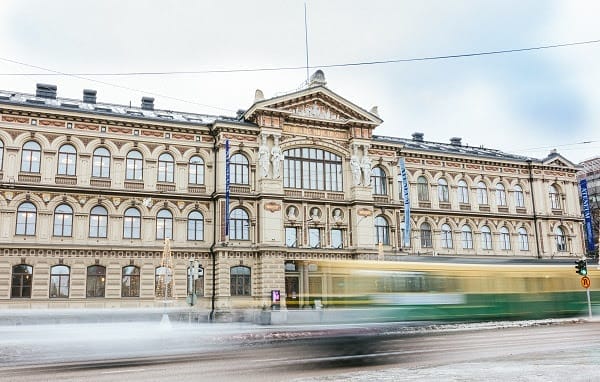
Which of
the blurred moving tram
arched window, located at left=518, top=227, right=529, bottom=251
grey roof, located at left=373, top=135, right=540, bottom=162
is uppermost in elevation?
grey roof, located at left=373, top=135, right=540, bottom=162

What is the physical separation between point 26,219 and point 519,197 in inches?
1728

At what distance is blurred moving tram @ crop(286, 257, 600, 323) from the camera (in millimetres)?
26438

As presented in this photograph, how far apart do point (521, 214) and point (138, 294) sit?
120 feet

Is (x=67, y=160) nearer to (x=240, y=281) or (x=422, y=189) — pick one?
(x=240, y=281)

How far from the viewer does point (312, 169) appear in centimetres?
4519

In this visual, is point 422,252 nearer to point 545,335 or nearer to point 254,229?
point 254,229

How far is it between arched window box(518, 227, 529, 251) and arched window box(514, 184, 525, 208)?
95.0 inches

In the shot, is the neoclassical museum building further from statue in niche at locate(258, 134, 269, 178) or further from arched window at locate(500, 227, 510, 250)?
arched window at locate(500, 227, 510, 250)

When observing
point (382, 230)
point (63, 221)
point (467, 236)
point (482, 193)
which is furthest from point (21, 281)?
point (482, 193)

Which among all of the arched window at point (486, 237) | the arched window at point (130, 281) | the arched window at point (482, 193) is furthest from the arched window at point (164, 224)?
the arched window at point (482, 193)

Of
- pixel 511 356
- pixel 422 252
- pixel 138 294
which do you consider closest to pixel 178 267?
pixel 138 294

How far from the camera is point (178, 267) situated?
40.3 meters

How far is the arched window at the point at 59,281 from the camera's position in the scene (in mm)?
36875

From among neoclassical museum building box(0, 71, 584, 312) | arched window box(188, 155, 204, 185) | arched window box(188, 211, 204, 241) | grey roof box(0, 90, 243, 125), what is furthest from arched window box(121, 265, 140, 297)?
grey roof box(0, 90, 243, 125)
